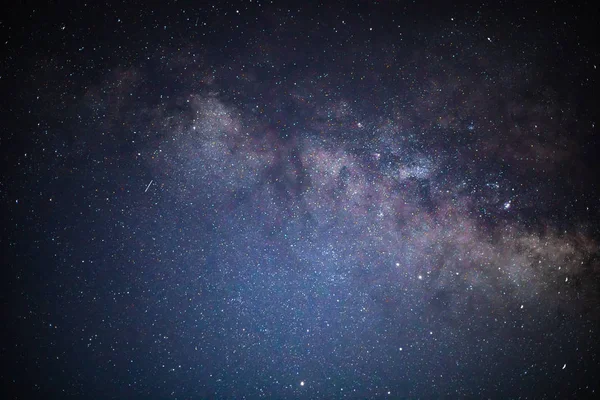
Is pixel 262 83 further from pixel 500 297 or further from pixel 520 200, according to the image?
pixel 500 297

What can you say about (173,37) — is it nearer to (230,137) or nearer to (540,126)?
(230,137)

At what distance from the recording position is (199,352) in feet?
6.92

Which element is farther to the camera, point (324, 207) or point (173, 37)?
point (324, 207)

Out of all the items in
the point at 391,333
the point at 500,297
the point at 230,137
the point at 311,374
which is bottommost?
the point at 311,374

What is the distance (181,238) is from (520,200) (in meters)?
2.62

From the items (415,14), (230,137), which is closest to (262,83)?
(230,137)

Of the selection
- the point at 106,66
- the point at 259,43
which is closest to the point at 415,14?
the point at 259,43

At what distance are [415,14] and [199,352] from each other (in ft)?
9.56

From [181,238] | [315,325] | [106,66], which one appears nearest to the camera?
[106,66]

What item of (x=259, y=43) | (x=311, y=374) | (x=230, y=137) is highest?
(x=259, y=43)

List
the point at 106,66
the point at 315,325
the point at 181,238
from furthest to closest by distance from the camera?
the point at 315,325
the point at 181,238
the point at 106,66

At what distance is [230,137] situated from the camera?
1.93m

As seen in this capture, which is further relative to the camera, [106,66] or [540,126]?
[540,126]

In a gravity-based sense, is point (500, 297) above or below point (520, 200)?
below
